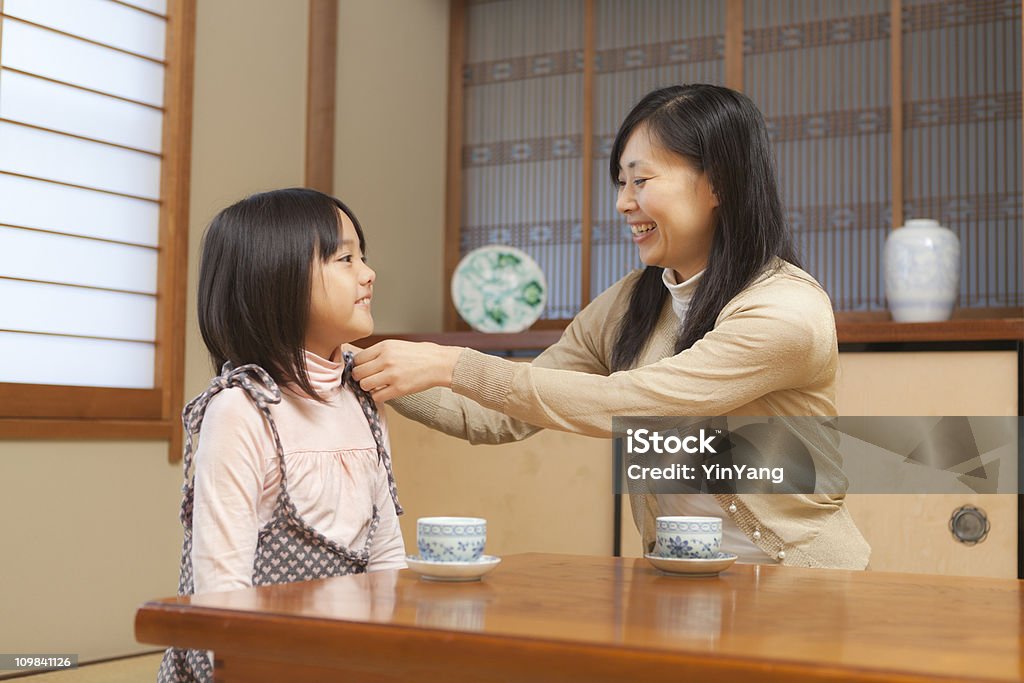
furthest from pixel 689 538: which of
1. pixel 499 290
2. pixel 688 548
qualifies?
pixel 499 290

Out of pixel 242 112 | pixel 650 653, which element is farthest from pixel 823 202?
pixel 650 653

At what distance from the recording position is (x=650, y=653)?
887mm

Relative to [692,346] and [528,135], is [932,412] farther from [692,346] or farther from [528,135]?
[528,135]

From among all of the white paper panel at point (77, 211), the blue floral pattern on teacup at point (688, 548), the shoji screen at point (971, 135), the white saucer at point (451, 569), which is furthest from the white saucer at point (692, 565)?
the shoji screen at point (971, 135)

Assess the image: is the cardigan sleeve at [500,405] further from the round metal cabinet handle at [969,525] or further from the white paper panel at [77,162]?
the white paper panel at [77,162]

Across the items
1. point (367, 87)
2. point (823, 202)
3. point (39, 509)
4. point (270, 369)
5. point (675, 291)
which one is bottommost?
point (39, 509)

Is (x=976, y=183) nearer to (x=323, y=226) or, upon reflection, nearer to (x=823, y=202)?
(x=823, y=202)

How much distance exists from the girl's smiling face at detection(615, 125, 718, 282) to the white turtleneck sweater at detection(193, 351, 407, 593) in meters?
0.58

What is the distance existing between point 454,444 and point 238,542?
2084 millimetres

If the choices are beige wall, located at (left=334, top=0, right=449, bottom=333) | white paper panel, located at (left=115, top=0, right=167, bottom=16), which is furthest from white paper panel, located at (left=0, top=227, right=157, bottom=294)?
beige wall, located at (left=334, top=0, right=449, bottom=333)

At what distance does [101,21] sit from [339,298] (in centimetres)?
187

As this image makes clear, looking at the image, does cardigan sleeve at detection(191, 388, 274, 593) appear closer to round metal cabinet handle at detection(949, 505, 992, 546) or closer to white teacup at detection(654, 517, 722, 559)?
white teacup at detection(654, 517, 722, 559)

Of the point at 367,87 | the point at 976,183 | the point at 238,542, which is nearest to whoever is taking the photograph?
the point at 238,542

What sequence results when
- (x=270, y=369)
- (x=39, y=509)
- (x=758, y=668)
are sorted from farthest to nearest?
1. (x=39, y=509)
2. (x=270, y=369)
3. (x=758, y=668)
